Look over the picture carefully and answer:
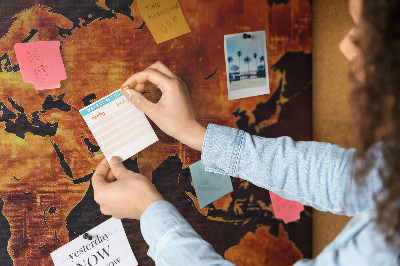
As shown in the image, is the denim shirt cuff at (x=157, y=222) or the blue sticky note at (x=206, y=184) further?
the blue sticky note at (x=206, y=184)

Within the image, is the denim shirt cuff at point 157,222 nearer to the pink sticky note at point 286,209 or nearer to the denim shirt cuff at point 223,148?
the denim shirt cuff at point 223,148

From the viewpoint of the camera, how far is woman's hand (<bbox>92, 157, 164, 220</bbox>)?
2.12ft

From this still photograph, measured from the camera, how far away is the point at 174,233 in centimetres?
56

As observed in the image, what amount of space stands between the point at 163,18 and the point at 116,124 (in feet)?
0.92

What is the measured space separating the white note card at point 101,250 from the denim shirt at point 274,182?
0.21 m

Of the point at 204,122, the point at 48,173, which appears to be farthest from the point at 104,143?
the point at 204,122

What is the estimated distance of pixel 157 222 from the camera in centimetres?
59

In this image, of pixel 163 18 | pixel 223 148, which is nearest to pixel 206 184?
pixel 223 148

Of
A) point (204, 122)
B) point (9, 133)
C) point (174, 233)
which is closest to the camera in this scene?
point (174, 233)

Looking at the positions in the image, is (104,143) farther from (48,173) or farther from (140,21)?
(140,21)

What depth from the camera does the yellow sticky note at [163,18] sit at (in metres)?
0.76

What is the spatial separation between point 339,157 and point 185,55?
16.9 inches

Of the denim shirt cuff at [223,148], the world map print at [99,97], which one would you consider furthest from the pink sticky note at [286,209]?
the denim shirt cuff at [223,148]

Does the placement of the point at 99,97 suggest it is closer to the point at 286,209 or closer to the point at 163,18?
the point at 163,18
